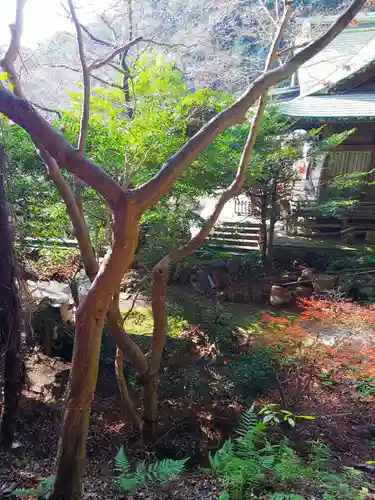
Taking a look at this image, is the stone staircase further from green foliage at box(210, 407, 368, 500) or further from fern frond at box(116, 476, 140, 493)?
fern frond at box(116, 476, 140, 493)

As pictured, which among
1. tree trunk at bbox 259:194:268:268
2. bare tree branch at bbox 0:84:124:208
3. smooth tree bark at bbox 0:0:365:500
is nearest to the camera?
bare tree branch at bbox 0:84:124:208

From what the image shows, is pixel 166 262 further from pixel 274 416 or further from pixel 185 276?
pixel 185 276

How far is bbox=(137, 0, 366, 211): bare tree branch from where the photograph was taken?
2.52m

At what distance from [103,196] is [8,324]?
2.32 m

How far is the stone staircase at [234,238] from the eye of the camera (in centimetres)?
1165

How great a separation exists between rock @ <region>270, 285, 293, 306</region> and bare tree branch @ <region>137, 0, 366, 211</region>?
7.55m

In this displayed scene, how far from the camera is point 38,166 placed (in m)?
7.61

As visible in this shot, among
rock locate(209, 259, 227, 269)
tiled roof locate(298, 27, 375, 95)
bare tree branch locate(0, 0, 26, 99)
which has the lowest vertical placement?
rock locate(209, 259, 227, 269)

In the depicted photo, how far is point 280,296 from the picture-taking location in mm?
9719

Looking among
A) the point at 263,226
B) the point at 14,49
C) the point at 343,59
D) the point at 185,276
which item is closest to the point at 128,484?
the point at 14,49

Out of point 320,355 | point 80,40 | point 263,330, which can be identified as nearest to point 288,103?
point 263,330

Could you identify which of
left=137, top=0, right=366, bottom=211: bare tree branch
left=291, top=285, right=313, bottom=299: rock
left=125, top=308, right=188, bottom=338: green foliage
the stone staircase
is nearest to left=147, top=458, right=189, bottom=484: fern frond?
left=137, top=0, right=366, bottom=211: bare tree branch

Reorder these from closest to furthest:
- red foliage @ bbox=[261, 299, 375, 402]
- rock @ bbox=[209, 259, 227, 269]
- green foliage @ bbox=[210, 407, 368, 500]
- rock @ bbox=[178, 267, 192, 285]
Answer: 1. green foliage @ bbox=[210, 407, 368, 500]
2. red foliage @ bbox=[261, 299, 375, 402]
3. rock @ bbox=[209, 259, 227, 269]
4. rock @ bbox=[178, 267, 192, 285]

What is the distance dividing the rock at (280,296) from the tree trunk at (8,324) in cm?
690
